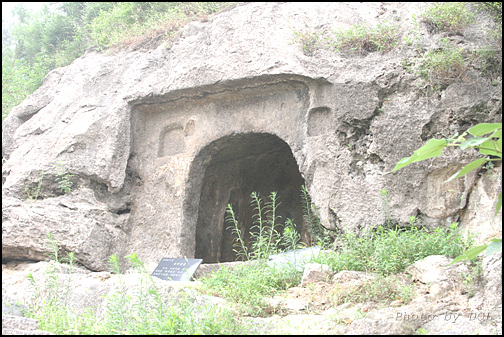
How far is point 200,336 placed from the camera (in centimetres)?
310

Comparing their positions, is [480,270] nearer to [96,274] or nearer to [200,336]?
[200,336]

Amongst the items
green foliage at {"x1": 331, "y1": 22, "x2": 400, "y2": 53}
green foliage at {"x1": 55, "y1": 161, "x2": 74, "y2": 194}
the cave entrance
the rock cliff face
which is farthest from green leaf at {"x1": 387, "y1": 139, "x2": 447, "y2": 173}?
green foliage at {"x1": 55, "y1": 161, "x2": 74, "y2": 194}

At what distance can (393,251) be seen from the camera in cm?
427

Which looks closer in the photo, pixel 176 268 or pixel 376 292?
pixel 376 292

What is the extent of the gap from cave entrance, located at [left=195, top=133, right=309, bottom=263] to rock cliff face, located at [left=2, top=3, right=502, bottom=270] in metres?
0.04

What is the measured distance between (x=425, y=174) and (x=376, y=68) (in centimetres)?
134

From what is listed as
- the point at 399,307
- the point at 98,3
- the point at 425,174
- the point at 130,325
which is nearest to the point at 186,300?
the point at 130,325

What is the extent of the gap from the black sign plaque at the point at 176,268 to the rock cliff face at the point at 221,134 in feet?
2.62

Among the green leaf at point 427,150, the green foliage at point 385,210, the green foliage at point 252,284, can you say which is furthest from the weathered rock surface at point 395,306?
the green leaf at point 427,150

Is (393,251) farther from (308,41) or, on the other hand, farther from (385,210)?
(308,41)

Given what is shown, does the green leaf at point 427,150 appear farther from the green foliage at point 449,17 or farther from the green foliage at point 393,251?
the green foliage at point 449,17

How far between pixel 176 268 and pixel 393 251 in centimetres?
222

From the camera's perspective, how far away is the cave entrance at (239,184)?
23.6ft

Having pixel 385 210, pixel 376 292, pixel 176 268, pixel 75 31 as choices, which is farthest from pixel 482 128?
pixel 75 31
